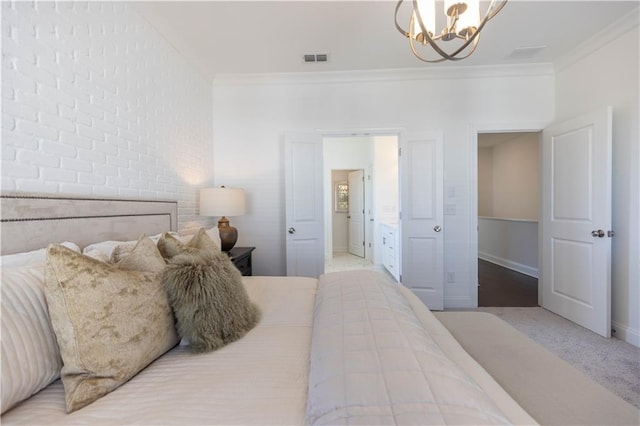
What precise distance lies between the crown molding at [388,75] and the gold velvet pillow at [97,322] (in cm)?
293

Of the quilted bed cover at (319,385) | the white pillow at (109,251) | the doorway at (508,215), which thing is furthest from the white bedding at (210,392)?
the doorway at (508,215)

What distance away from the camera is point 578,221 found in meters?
2.59

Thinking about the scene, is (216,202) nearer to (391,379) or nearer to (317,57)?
(317,57)

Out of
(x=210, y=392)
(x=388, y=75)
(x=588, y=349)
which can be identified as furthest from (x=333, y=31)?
(x=588, y=349)

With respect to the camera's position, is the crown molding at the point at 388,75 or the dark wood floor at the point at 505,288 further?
the dark wood floor at the point at 505,288

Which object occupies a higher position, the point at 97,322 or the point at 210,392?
the point at 97,322

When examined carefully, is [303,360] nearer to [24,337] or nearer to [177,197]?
[24,337]

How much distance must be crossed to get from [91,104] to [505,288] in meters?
4.95

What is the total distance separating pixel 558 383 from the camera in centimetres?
90

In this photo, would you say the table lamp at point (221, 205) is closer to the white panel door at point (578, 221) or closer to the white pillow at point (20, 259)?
the white pillow at point (20, 259)

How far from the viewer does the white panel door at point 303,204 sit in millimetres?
3154

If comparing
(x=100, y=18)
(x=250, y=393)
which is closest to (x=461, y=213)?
(x=250, y=393)

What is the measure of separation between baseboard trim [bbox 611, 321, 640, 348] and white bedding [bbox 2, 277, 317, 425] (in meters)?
2.98

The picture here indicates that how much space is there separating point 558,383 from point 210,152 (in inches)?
135
